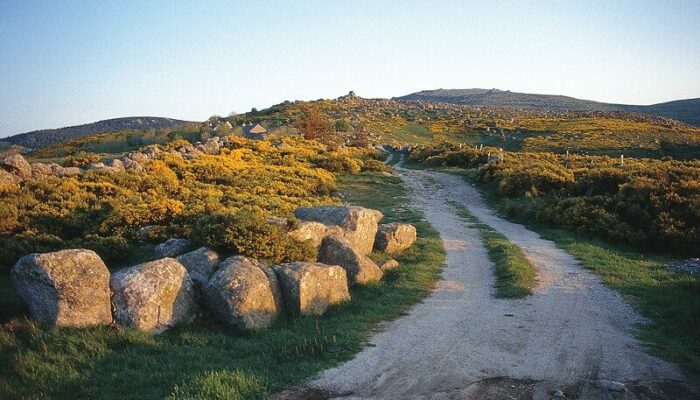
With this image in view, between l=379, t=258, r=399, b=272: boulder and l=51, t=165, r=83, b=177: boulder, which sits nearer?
l=379, t=258, r=399, b=272: boulder

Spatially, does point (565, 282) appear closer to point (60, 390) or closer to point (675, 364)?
point (675, 364)

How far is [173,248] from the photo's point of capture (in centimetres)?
1175

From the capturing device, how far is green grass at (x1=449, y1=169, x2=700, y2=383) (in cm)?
786

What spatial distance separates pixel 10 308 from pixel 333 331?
257 inches

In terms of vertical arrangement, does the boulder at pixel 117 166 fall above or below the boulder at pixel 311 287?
above

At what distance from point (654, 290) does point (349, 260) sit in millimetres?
7059

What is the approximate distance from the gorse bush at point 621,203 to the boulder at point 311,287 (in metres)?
11.6

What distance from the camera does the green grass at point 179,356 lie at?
655cm

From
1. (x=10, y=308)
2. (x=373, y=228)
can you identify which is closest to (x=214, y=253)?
(x=10, y=308)

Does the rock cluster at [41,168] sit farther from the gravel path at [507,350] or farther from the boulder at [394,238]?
the gravel path at [507,350]

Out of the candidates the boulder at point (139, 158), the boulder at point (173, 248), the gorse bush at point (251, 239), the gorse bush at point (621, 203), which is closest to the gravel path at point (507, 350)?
the gorse bush at point (251, 239)

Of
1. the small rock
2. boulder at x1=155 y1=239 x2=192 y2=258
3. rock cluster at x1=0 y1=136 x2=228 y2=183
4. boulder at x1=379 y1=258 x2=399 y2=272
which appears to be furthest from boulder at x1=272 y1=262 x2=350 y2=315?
rock cluster at x1=0 y1=136 x2=228 y2=183

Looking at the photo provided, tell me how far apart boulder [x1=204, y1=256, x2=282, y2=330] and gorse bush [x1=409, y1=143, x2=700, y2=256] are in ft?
43.4

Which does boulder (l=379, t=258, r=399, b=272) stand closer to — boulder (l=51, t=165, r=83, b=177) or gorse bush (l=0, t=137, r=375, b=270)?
gorse bush (l=0, t=137, r=375, b=270)
